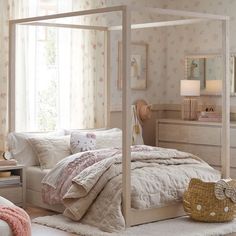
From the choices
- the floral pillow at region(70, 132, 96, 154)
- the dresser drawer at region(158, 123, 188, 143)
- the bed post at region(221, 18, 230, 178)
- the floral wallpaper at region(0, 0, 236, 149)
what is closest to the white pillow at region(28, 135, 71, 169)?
the floral pillow at region(70, 132, 96, 154)

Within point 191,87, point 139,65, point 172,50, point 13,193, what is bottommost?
point 13,193

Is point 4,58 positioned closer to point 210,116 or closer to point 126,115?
point 126,115

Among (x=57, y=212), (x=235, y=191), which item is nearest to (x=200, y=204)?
(x=235, y=191)

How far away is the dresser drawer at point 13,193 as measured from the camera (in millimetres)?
5891

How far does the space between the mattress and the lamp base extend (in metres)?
2.30

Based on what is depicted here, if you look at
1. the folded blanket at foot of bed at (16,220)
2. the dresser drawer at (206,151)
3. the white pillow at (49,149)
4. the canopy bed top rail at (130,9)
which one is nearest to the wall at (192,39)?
the dresser drawer at (206,151)

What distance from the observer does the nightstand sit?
5.91 m

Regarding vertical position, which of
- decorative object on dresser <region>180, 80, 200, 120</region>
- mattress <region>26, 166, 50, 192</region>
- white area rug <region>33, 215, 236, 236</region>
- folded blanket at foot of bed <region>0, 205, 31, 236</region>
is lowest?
white area rug <region>33, 215, 236, 236</region>

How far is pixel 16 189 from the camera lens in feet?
19.6

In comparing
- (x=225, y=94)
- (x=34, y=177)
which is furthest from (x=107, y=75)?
(x=225, y=94)

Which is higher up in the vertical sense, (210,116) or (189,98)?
(189,98)

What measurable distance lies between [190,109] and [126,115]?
2.75 meters

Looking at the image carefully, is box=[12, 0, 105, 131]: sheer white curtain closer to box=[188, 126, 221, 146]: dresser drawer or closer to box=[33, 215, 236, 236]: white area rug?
box=[188, 126, 221, 146]: dresser drawer

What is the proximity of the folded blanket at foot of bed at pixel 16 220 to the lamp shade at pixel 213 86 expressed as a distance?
14.8 ft
